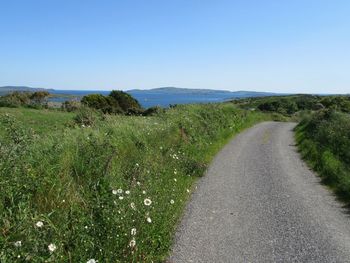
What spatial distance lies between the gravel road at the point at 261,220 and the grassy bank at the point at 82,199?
0.49 m

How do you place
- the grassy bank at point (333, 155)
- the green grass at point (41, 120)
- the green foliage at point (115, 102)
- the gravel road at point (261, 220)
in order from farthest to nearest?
the green foliage at point (115, 102) < the green grass at point (41, 120) < the grassy bank at point (333, 155) < the gravel road at point (261, 220)

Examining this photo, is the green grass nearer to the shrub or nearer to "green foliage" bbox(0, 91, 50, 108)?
the shrub

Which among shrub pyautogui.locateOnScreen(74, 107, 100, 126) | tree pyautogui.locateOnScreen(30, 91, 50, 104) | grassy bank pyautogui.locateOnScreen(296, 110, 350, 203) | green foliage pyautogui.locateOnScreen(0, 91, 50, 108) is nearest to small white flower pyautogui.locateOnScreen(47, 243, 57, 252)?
grassy bank pyautogui.locateOnScreen(296, 110, 350, 203)

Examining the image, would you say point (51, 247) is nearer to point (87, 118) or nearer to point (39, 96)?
point (87, 118)

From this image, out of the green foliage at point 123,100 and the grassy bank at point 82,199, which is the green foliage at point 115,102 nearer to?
the green foliage at point 123,100

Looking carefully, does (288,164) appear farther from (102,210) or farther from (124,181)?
(102,210)

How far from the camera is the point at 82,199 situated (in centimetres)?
600

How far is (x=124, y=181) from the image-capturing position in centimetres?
752

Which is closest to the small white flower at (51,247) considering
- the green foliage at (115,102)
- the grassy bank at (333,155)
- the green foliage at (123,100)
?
the grassy bank at (333,155)

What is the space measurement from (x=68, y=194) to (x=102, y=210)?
90 centimetres

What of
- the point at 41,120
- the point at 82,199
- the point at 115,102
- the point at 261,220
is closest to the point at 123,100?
the point at 115,102

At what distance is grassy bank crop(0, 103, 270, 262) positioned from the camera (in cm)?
454

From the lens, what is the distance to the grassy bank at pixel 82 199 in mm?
4543

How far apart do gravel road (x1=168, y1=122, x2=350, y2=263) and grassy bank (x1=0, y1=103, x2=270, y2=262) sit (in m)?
0.49
